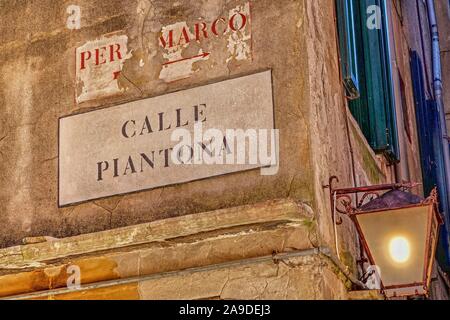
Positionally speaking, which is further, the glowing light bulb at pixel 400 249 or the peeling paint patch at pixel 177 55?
the peeling paint patch at pixel 177 55

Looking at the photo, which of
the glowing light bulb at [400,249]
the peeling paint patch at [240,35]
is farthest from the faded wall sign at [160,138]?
the glowing light bulb at [400,249]

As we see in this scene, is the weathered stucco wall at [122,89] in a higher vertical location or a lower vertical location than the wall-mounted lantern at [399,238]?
higher

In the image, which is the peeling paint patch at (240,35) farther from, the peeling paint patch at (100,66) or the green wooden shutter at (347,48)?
the green wooden shutter at (347,48)

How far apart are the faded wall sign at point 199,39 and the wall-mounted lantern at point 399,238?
1.16 m

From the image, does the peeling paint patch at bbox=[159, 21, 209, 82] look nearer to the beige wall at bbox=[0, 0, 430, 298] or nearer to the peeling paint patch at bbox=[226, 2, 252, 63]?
the beige wall at bbox=[0, 0, 430, 298]

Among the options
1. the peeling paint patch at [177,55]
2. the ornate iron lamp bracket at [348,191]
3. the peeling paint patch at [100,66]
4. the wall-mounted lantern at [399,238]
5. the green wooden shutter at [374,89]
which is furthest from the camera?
the green wooden shutter at [374,89]

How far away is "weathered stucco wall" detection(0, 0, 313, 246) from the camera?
5508 millimetres

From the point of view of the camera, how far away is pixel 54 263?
5785mm

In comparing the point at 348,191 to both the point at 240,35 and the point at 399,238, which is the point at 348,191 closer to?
the point at 399,238

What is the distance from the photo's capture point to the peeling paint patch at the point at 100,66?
612cm

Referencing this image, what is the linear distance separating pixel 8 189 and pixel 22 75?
0.75 metres

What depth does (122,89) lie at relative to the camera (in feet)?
19.9

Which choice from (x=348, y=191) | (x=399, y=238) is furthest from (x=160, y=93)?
(x=399, y=238)
